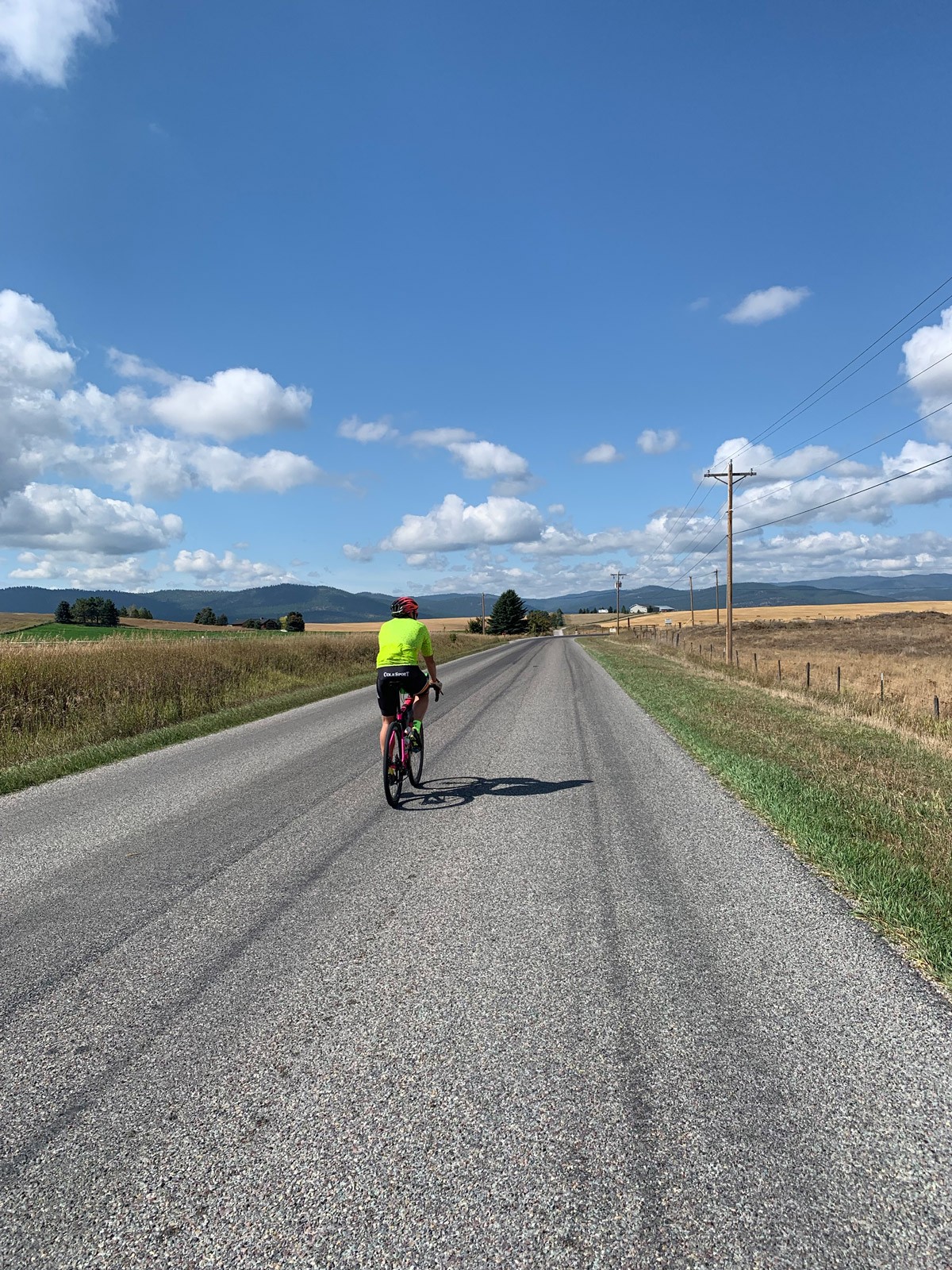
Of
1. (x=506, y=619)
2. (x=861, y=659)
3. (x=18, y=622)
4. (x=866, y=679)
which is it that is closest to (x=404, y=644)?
(x=866, y=679)

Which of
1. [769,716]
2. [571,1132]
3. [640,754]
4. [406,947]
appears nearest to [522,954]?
[406,947]

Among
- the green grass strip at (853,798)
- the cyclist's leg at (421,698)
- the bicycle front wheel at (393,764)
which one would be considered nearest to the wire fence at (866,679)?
the green grass strip at (853,798)

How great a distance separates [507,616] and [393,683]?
378 ft

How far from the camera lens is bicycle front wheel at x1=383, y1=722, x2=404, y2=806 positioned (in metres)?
6.77

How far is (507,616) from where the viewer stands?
400ft

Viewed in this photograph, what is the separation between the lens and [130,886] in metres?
4.78

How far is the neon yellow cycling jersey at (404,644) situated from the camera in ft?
23.4

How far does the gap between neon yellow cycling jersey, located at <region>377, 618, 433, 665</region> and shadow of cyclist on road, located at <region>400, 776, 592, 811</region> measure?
1.44 metres

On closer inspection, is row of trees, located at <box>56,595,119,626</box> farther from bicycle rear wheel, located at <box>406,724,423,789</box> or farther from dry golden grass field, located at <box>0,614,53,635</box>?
bicycle rear wheel, located at <box>406,724,423,789</box>

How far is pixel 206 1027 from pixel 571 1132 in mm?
1667

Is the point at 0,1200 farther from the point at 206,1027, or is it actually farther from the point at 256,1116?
the point at 206,1027

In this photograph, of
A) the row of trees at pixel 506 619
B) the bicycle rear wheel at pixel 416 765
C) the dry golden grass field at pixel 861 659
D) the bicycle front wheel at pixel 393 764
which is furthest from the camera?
the row of trees at pixel 506 619

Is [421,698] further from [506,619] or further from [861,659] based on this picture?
[506,619]

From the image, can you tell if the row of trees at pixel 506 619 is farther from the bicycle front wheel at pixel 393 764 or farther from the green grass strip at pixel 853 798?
→ the bicycle front wheel at pixel 393 764
